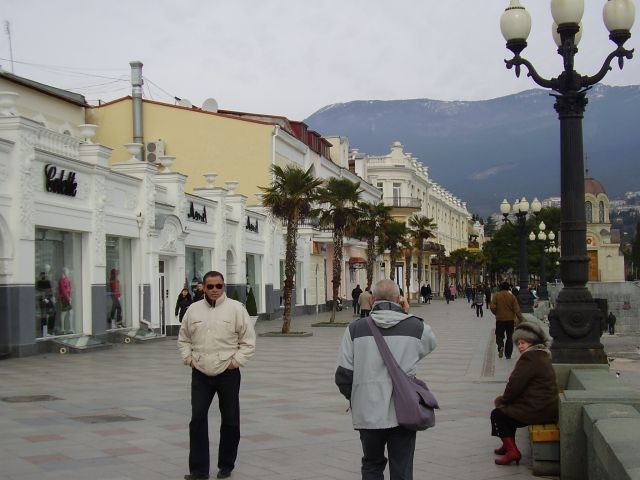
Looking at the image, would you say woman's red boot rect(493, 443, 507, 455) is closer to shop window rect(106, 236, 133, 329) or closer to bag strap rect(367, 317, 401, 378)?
bag strap rect(367, 317, 401, 378)

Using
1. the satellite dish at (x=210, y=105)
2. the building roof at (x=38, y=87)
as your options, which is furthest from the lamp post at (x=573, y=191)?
the satellite dish at (x=210, y=105)

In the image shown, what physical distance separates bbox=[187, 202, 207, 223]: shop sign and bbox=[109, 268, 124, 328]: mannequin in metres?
5.60

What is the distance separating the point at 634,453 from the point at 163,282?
24314 millimetres

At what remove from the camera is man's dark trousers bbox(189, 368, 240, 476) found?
6926 millimetres

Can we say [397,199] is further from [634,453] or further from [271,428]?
[634,453]

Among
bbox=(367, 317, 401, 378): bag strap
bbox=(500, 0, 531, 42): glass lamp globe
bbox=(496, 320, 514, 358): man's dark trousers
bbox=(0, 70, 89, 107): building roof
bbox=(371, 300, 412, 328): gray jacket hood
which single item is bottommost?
bbox=(496, 320, 514, 358): man's dark trousers

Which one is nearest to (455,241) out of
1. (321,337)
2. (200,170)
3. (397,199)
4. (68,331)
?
(397,199)

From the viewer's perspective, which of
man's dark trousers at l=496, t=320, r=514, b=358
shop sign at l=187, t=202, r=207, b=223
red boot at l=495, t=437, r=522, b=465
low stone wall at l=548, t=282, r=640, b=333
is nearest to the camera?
red boot at l=495, t=437, r=522, b=465

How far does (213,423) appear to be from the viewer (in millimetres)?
10062

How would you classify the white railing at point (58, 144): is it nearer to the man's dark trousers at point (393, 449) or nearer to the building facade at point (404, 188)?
the man's dark trousers at point (393, 449)

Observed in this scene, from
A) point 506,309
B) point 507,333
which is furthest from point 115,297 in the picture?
point 506,309

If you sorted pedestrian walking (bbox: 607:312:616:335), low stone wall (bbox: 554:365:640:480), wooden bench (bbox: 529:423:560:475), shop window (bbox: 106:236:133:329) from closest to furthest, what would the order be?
1. low stone wall (bbox: 554:365:640:480)
2. wooden bench (bbox: 529:423:560:475)
3. shop window (bbox: 106:236:133:329)
4. pedestrian walking (bbox: 607:312:616:335)

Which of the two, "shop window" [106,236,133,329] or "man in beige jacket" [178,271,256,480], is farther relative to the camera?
"shop window" [106,236,133,329]

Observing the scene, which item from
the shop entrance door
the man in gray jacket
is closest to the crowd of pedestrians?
the man in gray jacket
